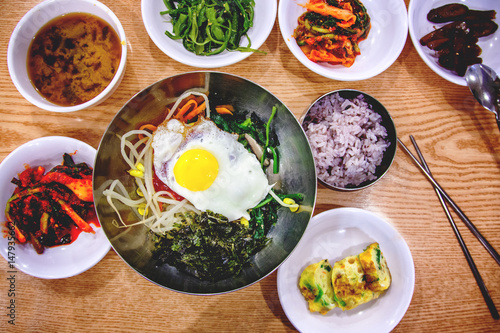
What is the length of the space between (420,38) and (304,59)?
879mm

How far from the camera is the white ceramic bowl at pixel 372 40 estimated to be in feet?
6.20

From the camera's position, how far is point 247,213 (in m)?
1.90

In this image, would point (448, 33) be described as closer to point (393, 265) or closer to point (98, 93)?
point (393, 265)

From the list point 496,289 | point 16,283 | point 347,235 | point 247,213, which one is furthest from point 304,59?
point 16,283

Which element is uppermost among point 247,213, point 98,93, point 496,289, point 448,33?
point 448,33

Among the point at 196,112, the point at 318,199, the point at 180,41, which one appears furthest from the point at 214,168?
Result: the point at 180,41

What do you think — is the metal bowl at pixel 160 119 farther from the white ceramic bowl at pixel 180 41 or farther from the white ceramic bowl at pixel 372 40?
the white ceramic bowl at pixel 372 40

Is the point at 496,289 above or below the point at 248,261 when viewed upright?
below

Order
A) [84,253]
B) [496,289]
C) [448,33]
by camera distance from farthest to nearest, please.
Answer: [496,289], [448,33], [84,253]

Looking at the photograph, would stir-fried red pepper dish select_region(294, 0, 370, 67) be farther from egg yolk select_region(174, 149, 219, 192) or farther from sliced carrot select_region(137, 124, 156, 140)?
sliced carrot select_region(137, 124, 156, 140)

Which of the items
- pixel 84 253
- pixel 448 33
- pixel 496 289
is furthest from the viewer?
pixel 496 289

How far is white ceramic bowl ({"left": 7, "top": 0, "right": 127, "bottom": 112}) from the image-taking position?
1722 millimetres

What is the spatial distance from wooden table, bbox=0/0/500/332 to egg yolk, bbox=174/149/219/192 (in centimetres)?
62

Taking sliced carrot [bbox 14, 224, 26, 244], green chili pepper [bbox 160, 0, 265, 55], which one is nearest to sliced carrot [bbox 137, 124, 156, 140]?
green chili pepper [bbox 160, 0, 265, 55]
